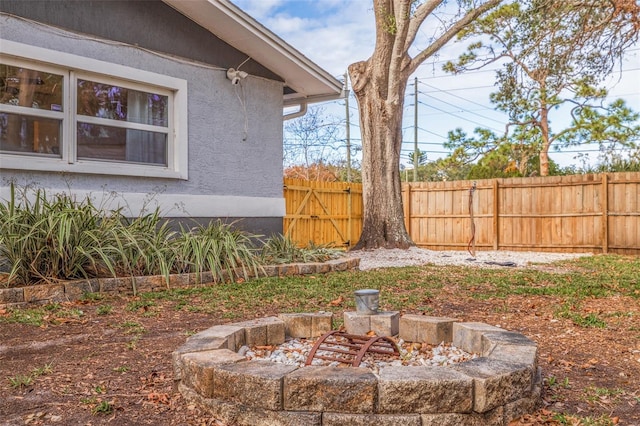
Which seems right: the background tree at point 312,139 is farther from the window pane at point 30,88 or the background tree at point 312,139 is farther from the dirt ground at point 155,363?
the dirt ground at point 155,363

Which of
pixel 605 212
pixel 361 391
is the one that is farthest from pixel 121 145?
pixel 605 212

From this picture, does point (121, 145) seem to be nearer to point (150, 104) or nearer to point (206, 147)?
point (150, 104)

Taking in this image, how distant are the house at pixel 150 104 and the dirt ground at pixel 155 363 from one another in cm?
235

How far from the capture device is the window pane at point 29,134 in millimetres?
5852

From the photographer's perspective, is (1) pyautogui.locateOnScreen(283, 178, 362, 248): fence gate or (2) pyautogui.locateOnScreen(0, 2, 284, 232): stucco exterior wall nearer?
(2) pyautogui.locateOnScreen(0, 2, 284, 232): stucco exterior wall

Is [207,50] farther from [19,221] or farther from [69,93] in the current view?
[19,221]

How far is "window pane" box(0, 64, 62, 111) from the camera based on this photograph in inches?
229

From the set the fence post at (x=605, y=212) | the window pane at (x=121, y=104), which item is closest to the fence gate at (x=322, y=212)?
the window pane at (x=121, y=104)

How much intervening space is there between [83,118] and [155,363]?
14.7 feet

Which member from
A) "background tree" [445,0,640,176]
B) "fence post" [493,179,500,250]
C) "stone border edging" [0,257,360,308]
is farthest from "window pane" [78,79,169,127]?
"fence post" [493,179,500,250]

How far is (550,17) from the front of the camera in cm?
704

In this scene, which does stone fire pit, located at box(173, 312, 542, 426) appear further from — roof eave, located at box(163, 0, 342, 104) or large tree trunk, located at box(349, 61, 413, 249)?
large tree trunk, located at box(349, 61, 413, 249)

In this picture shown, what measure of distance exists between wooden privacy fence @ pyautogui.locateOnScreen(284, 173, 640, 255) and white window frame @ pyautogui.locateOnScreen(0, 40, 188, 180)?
11.7 feet

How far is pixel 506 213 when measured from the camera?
12.4m
